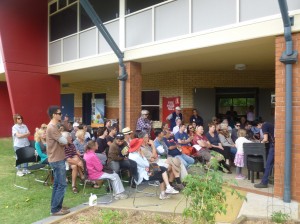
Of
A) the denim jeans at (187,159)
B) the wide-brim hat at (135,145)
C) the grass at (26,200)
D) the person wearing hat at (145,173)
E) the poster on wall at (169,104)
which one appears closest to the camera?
the grass at (26,200)

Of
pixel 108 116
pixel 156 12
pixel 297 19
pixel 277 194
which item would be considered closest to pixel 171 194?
pixel 277 194

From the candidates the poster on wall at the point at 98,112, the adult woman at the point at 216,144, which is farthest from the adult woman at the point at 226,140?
the poster on wall at the point at 98,112

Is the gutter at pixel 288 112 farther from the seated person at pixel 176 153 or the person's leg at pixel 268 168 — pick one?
the seated person at pixel 176 153

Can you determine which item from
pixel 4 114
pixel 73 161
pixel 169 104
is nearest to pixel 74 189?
pixel 73 161

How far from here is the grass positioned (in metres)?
5.05

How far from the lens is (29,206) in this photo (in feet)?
18.1

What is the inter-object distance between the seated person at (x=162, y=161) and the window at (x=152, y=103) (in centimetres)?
652

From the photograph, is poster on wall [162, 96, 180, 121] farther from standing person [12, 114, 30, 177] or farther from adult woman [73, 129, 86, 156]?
standing person [12, 114, 30, 177]

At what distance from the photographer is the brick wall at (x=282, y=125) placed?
17.9ft

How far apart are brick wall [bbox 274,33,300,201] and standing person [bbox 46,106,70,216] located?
3723 mm

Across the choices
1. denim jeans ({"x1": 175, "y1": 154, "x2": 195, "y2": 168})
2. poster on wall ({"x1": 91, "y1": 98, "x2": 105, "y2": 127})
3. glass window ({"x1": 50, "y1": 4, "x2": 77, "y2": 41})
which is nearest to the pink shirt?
denim jeans ({"x1": 175, "y1": 154, "x2": 195, "y2": 168})

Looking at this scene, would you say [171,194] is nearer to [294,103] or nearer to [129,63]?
[294,103]

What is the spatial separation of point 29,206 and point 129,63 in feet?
15.7

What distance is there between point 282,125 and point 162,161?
2.37 m
